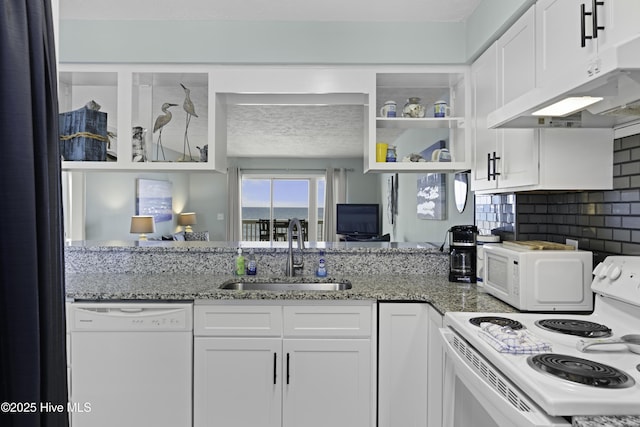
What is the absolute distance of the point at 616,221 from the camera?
1.64 meters

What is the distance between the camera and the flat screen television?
805 cm

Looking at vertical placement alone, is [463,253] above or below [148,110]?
below

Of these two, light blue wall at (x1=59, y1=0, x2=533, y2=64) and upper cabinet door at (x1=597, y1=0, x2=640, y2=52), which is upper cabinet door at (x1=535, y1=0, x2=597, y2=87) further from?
light blue wall at (x1=59, y1=0, x2=533, y2=64)

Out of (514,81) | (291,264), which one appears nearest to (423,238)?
(291,264)

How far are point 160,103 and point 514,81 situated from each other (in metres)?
2.01

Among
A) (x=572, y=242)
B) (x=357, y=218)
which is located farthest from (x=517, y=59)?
(x=357, y=218)

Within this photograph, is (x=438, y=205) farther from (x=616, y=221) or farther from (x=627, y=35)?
(x=627, y=35)

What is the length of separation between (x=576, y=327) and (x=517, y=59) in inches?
46.2

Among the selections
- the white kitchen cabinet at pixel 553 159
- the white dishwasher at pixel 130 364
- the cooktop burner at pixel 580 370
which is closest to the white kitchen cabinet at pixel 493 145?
the white kitchen cabinet at pixel 553 159

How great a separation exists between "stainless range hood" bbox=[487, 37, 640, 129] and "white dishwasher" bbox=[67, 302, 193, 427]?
1.68 meters

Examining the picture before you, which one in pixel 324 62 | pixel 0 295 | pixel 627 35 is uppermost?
pixel 324 62

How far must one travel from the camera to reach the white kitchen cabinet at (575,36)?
1103 mm

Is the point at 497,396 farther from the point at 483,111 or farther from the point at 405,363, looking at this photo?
the point at 483,111

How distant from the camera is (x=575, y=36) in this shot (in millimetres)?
1430
